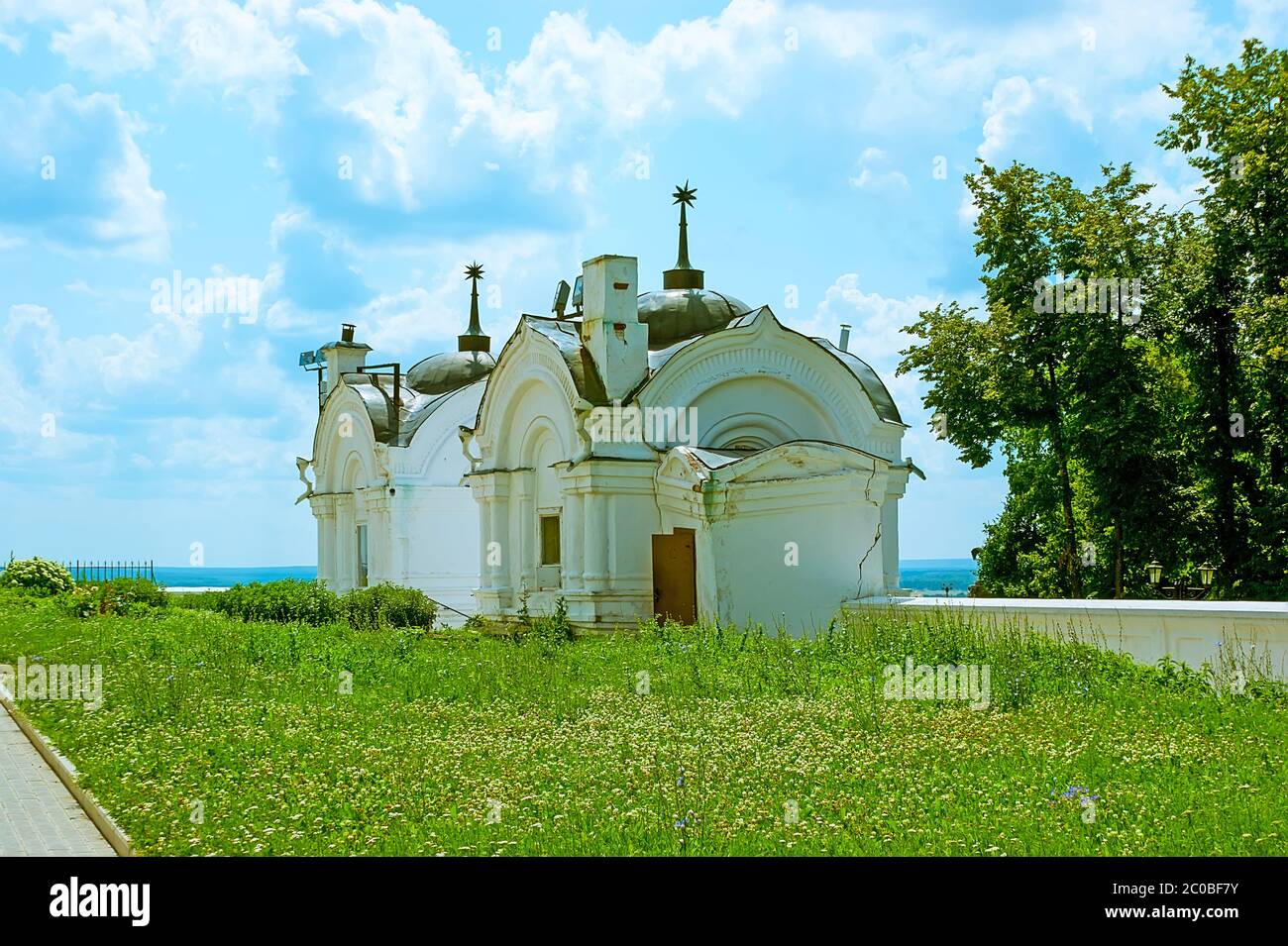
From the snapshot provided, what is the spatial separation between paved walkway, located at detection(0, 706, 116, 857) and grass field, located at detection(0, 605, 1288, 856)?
23 centimetres

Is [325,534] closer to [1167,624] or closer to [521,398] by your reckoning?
[521,398]

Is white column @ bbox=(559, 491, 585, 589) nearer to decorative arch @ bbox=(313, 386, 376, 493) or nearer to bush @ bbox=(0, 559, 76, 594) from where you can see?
decorative arch @ bbox=(313, 386, 376, 493)

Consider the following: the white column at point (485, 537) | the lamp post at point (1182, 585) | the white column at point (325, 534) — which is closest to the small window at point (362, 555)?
the white column at point (325, 534)

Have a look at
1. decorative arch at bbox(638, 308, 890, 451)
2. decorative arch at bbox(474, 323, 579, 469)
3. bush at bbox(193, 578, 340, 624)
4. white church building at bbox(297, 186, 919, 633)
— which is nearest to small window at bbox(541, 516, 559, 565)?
white church building at bbox(297, 186, 919, 633)

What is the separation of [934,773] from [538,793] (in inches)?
101

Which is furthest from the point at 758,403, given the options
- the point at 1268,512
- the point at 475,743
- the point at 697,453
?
the point at 475,743

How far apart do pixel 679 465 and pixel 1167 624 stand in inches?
317

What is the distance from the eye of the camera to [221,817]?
24.5 ft

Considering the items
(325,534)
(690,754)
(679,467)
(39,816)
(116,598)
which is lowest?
(39,816)

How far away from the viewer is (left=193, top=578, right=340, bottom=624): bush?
2259 centimetres

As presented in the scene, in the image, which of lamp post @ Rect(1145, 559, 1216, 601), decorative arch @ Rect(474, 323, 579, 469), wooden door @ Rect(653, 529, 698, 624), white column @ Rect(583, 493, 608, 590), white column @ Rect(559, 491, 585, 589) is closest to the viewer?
wooden door @ Rect(653, 529, 698, 624)

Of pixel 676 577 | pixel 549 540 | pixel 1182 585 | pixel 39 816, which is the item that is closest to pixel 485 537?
pixel 549 540

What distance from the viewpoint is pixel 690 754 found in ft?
28.3

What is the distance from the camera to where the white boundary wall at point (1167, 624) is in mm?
11703
